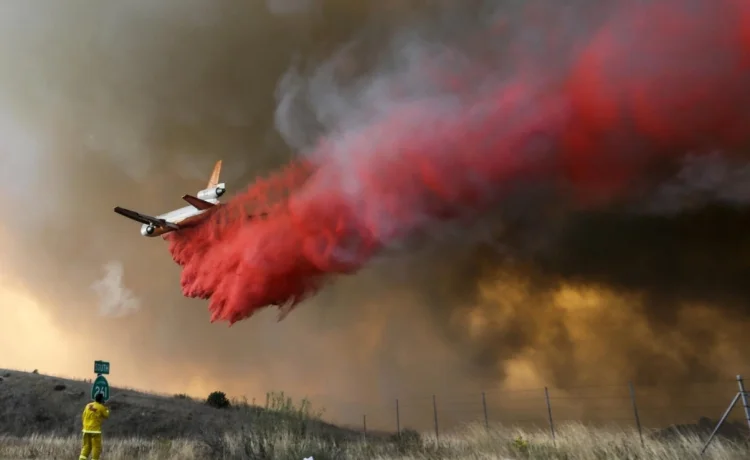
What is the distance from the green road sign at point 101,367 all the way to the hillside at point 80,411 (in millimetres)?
22082

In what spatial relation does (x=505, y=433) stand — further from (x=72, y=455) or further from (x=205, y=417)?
(x=205, y=417)

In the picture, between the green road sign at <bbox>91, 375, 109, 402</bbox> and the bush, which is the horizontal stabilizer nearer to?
the green road sign at <bbox>91, 375, 109, 402</bbox>

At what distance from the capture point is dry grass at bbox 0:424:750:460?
42.5 ft

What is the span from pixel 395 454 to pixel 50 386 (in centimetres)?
4144

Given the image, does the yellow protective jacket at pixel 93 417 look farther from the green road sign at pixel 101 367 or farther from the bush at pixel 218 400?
the bush at pixel 218 400

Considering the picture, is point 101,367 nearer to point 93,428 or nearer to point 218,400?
point 93,428

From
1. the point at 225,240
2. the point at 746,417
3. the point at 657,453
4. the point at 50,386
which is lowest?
the point at 657,453

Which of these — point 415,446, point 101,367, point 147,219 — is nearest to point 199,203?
point 147,219

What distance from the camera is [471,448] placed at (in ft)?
55.5

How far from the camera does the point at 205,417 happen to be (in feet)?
151

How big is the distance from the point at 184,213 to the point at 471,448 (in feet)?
66.0

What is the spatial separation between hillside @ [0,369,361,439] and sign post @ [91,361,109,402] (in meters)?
22.1

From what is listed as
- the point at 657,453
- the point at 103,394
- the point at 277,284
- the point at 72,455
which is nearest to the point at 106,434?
the point at 72,455

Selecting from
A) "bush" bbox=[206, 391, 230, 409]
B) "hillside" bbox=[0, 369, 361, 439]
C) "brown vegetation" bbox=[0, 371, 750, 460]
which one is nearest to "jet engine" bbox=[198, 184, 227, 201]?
"brown vegetation" bbox=[0, 371, 750, 460]
